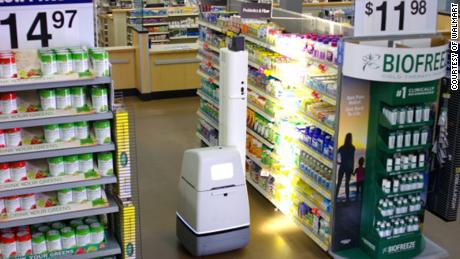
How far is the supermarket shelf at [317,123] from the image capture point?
220 inches

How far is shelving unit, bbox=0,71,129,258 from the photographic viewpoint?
4.22 meters

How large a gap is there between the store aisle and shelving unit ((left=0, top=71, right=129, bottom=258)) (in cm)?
158

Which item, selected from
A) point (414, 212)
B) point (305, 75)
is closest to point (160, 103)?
point (305, 75)

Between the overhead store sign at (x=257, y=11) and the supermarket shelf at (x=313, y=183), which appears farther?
the overhead store sign at (x=257, y=11)

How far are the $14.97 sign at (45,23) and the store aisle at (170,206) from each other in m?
2.36

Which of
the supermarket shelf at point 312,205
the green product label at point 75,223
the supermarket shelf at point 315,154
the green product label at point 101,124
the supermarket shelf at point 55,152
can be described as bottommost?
the supermarket shelf at point 312,205

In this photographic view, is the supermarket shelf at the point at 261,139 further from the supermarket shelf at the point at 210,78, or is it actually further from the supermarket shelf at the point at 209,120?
the supermarket shelf at the point at 210,78

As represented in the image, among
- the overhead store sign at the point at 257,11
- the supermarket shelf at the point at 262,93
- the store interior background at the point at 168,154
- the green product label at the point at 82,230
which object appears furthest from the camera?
the overhead store sign at the point at 257,11

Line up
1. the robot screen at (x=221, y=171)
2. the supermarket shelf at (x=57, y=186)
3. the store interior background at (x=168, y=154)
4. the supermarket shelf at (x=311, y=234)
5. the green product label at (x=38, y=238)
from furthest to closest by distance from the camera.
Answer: the store interior background at (x=168, y=154), the supermarket shelf at (x=311, y=234), the robot screen at (x=221, y=171), the green product label at (x=38, y=238), the supermarket shelf at (x=57, y=186)

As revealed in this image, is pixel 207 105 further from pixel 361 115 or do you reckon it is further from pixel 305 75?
pixel 361 115

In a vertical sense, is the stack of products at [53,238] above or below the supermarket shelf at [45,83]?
below

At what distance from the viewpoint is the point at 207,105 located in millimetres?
8773

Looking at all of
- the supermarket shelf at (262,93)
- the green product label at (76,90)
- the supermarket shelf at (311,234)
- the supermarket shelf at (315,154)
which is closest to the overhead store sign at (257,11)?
the supermarket shelf at (262,93)

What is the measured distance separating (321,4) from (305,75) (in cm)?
1001
